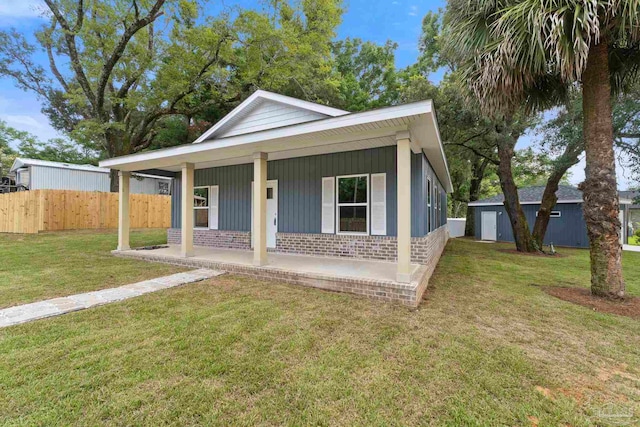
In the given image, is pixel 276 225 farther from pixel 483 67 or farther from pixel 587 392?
pixel 587 392

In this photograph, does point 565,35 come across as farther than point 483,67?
No

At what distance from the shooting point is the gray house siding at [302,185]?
6.71 metres

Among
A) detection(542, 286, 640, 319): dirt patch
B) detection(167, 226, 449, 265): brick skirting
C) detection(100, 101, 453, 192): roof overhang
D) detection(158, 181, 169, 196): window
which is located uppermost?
detection(158, 181, 169, 196): window

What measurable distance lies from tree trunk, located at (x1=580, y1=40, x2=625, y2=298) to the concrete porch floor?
2838mm

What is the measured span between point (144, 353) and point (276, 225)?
221 inches

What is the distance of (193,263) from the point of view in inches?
276

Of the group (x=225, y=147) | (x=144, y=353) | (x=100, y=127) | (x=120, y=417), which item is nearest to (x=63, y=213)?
(x=100, y=127)

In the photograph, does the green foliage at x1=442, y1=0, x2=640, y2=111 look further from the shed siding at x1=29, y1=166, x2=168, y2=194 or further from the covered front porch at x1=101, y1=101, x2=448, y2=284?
the shed siding at x1=29, y1=166, x2=168, y2=194

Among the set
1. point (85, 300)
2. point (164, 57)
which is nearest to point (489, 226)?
point (85, 300)

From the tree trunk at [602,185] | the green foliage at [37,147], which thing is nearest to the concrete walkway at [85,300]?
the tree trunk at [602,185]

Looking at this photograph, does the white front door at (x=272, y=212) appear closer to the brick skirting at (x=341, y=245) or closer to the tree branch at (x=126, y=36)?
the brick skirting at (x=341, y=245)

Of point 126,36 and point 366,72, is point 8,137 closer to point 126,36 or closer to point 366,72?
point 126,36

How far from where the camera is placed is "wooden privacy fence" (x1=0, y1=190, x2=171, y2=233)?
13.1 metres

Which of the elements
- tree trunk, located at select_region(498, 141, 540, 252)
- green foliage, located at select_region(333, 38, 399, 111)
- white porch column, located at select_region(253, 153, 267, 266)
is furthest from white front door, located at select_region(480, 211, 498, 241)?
white porch column, located at select_region(253, 153, 267, 266)
